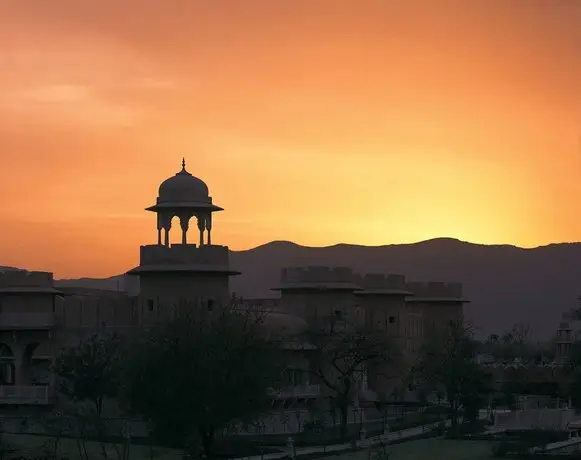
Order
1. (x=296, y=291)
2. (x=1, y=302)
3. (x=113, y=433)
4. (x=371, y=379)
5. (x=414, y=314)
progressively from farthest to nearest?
(x=414, y=314) → (x=371, y=379) → (x=296, y=291) → (x=1, y=302) → (x=113, y=433)

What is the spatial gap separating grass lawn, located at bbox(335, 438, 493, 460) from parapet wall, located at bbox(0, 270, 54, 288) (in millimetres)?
17023

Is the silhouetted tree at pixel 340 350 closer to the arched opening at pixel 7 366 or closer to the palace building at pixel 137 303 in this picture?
the palace building at pixel 137 303

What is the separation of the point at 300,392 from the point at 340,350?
2.79 m

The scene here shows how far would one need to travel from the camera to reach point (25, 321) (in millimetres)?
66875

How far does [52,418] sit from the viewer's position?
63.7 m

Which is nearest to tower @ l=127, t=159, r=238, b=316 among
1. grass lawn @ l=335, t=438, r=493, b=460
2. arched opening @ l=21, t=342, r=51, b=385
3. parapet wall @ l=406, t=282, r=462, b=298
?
arched opening @ l=21, t=342, r=51, b=385

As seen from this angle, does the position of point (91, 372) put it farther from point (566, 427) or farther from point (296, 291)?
point (566, 427)

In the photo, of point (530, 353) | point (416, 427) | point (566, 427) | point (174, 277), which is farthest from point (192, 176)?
point (530, 353)

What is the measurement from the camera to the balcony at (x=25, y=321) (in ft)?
219

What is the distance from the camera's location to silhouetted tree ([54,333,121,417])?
6412cm

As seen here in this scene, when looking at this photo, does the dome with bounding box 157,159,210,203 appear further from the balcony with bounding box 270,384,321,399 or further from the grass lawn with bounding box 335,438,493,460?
the grass lawn with bounding box 335,438,493,460

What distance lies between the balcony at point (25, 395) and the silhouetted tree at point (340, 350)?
39.2ft

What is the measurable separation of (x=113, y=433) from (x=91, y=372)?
3.35 metres

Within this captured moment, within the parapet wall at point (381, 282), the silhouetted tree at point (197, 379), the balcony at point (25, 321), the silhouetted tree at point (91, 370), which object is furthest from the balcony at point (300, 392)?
the parapet wall at point (381, 282)
